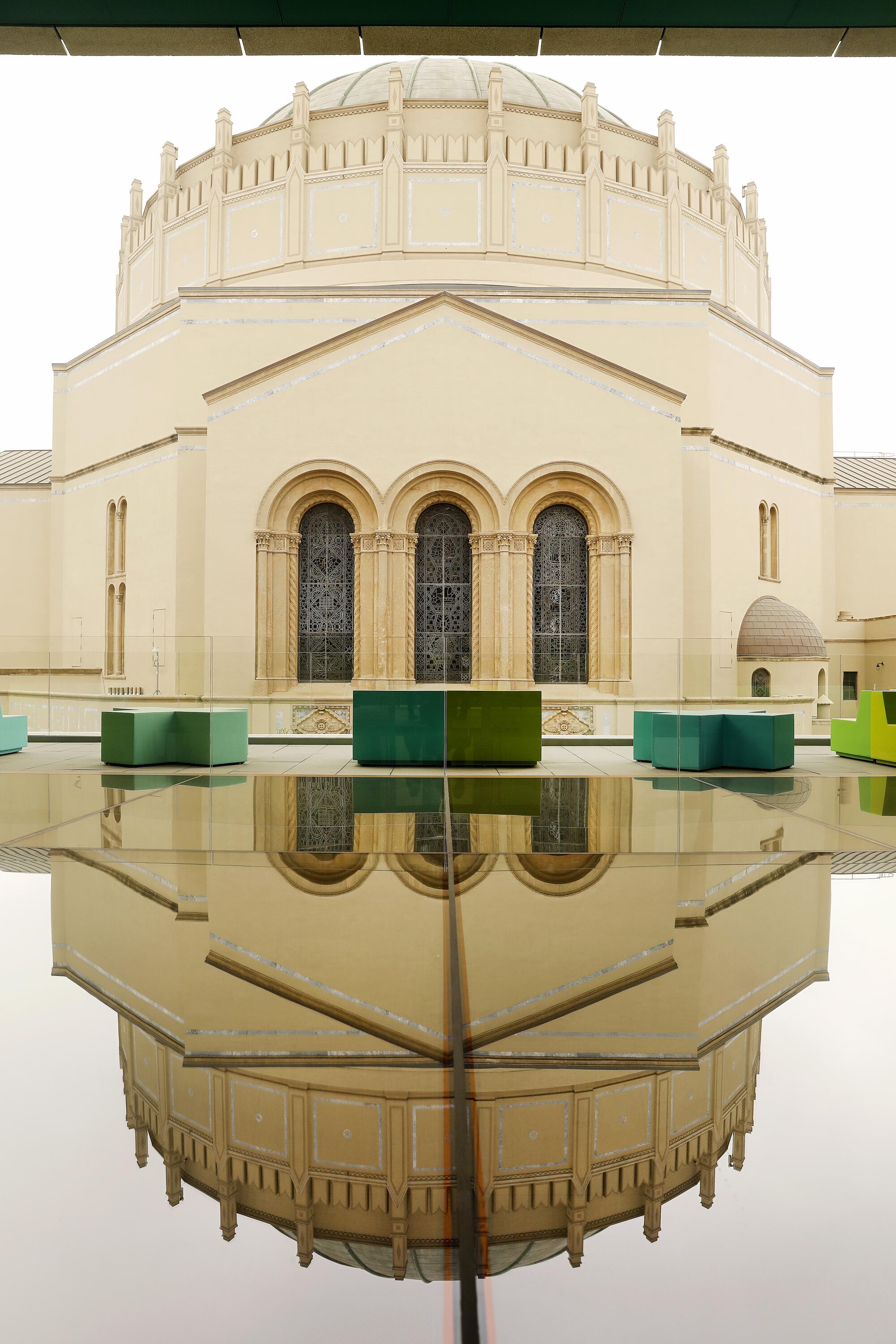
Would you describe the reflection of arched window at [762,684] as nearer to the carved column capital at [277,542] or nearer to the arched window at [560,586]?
the arched window at [560,586]

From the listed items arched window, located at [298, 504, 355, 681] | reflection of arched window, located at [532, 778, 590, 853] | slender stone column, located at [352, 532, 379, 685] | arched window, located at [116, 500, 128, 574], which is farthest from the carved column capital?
reflection of arched window, located at [532, 778, 590, 853]

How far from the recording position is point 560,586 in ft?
66.2

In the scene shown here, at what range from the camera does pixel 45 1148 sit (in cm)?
201

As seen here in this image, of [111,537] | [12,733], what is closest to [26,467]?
[111,537]

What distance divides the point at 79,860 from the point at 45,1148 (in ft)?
11.2

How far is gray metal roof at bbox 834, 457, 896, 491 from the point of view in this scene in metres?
31.3

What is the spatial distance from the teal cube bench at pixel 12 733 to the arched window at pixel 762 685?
41.0ft

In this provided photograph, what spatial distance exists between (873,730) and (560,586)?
849cm

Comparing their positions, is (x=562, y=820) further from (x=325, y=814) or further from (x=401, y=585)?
(x=401, y=585)

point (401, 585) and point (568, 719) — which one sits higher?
point (401, 585)

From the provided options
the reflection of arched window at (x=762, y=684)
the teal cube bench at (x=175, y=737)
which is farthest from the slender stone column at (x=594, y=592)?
the teal cube bench at (x=175, y=737)

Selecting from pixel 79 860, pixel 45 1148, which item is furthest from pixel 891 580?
pixel 45 1148

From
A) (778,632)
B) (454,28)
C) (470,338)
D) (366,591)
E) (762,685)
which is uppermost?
(470,338)

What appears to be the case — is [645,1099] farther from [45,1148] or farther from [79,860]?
[79,860]
